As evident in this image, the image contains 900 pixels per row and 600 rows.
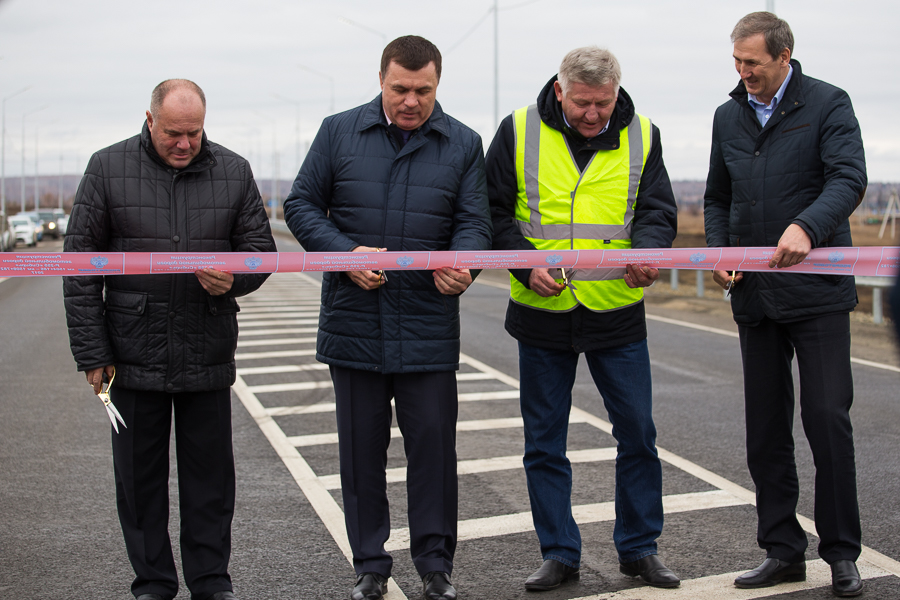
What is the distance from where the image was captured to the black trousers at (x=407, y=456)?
4.36m

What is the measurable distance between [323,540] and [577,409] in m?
3.93

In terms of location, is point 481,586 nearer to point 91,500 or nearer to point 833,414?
point 833,414

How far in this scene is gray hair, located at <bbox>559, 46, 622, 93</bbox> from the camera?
166 inches

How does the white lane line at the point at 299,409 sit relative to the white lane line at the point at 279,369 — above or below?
below

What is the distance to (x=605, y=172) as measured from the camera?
4.45m

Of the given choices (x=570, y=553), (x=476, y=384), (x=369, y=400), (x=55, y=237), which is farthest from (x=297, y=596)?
(x=55, y=237)

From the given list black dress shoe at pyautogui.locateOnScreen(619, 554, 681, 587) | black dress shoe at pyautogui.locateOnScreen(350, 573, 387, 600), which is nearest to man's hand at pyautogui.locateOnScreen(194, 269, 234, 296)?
black dress shoe at pyautogui.locateOnScreen(350, 573, 387, 600)

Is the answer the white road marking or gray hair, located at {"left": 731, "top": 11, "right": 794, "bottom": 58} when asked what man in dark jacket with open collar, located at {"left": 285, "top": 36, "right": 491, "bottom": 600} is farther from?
gray hair, located at {"left": 731, "top": 11, "right": 794, "bottom": 58}

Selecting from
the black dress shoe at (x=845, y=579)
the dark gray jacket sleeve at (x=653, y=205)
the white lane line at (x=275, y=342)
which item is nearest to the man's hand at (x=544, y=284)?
the dark gray jacket sleeve at (x=653, y=205)

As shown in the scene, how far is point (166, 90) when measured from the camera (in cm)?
398

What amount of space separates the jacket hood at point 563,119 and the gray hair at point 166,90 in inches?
58.9

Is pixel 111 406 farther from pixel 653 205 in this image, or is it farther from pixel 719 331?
pixel 719 331

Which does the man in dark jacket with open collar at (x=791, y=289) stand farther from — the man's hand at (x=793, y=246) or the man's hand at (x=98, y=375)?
the man's hand at (x=98, y=375)

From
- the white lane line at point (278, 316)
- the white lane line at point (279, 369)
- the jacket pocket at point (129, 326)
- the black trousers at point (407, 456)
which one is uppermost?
the jacket pocket at point (129, 326)
